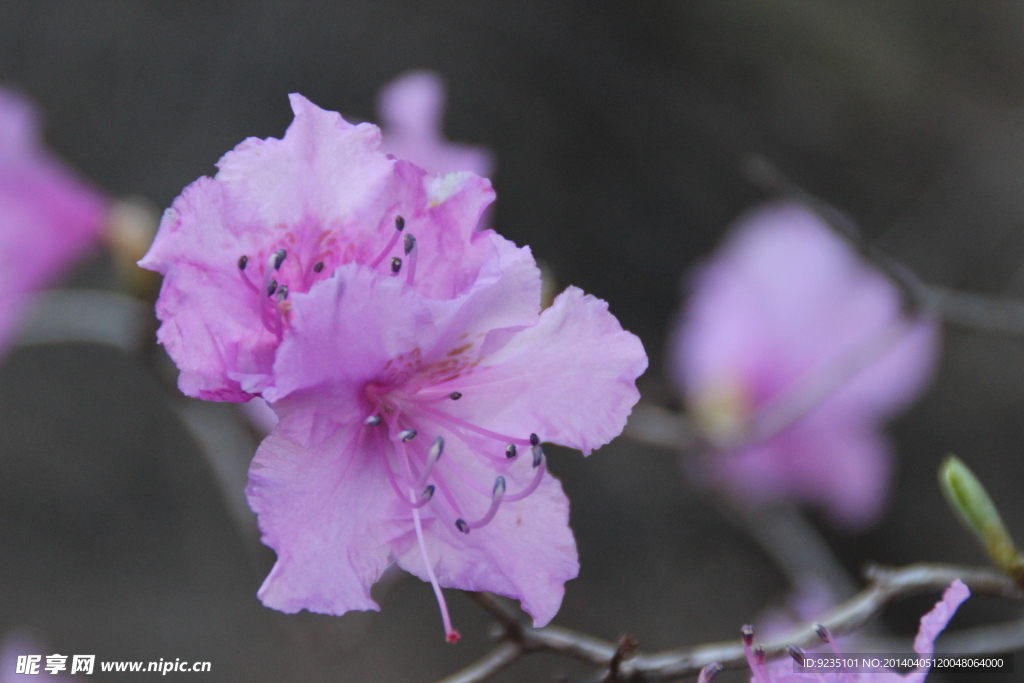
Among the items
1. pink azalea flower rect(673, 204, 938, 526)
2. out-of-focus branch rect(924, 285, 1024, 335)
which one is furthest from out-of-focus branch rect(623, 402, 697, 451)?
out-of-focus branch rect(924, 285, 1024, 335)

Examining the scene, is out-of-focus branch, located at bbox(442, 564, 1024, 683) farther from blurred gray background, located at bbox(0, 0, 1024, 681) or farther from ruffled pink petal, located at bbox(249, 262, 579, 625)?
blurred gray background, located at bbox(0, 0, 1024, 681)

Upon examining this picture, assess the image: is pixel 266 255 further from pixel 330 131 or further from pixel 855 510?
pixel 855 510

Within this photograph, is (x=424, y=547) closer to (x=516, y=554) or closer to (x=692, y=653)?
(x=516, y=554)

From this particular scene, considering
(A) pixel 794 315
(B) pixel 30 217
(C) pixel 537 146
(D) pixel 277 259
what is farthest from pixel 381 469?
(C) pixel 537 146

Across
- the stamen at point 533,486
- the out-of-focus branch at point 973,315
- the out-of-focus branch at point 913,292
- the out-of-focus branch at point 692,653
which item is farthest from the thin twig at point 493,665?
the out-of-focus branch at point 973,315

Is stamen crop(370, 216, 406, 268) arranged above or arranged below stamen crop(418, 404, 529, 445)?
above
